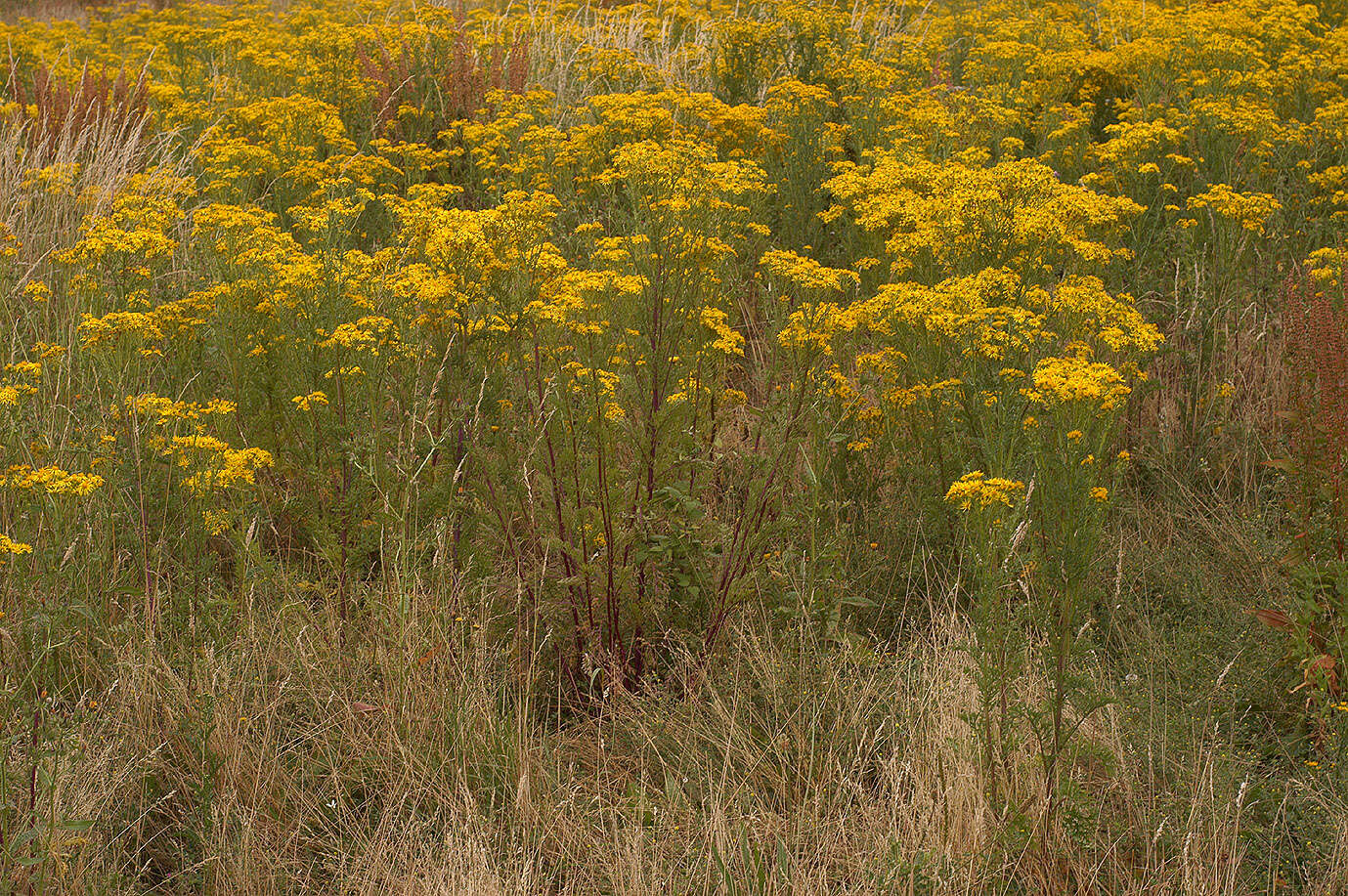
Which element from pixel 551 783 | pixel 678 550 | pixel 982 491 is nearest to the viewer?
pixel 982 491

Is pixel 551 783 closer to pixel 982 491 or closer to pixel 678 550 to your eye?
pixel 678 550

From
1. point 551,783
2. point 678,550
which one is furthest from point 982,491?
point 551,783

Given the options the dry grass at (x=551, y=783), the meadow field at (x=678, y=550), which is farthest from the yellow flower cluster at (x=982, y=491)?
the dry grass at (x=551, y=783)

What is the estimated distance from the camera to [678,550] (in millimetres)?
3973

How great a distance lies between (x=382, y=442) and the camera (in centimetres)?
407

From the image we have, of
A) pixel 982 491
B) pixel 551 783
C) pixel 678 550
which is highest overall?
pixel 982 491

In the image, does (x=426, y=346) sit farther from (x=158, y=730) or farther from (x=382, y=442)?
(x=158, y=730)

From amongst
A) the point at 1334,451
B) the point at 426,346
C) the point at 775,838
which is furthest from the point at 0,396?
the point at 1334,451

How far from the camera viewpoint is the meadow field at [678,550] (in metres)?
3.08

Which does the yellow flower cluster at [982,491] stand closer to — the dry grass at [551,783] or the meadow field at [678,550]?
the meadow field at [678,550]

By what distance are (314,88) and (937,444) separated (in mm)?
5305

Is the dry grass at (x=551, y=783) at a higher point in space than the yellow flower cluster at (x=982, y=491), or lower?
lower

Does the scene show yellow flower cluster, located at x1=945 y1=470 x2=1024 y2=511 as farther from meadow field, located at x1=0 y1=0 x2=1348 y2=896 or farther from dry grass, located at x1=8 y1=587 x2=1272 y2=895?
dry grass, located at x1=8 y1=587 x2=1272 y2=895

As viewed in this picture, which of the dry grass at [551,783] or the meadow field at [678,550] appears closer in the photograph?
the dry grass at [551,783]
